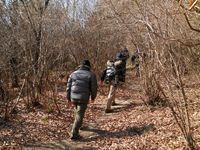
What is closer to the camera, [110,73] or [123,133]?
[123,133]

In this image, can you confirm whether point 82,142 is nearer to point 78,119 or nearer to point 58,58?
point 78,119

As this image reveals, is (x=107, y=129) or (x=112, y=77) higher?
(x=112, y=77)

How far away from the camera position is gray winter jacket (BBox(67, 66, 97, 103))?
9.73 meters

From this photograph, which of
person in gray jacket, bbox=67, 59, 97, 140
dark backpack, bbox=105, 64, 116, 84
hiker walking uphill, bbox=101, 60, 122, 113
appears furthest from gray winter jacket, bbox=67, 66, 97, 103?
dark backpack, bbox=105, 64, 116, 84

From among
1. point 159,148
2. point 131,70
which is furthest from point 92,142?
point 131,70

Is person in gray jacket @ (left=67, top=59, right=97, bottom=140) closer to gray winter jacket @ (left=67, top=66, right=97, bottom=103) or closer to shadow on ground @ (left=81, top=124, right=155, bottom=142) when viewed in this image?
gray winter jacket @ (left=67, top=66, right=97, bottom=103)

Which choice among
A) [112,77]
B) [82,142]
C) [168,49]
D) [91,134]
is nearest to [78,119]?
[82,142]

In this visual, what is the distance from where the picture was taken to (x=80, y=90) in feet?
32.0

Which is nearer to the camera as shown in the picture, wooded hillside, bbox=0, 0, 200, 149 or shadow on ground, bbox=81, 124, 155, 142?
wooded hillside, bbox=0, 0, 200, 149

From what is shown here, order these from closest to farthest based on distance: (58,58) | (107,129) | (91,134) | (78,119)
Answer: (78,119) < (91,134) < (107,129) < (58,58)

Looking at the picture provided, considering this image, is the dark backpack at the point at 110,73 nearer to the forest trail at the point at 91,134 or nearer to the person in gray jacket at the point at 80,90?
the forest trail at the point at 91,134

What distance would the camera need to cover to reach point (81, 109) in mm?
9719

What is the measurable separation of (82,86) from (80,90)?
0.11 metres

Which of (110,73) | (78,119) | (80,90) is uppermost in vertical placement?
(110,73)
